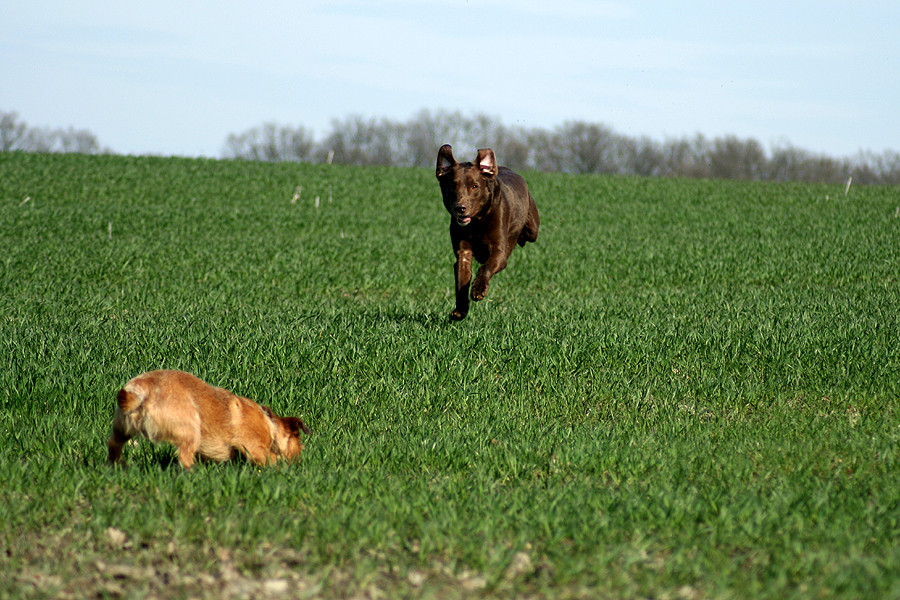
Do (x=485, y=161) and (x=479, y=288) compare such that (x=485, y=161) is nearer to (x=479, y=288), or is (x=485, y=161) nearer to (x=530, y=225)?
(x=479, y=288)

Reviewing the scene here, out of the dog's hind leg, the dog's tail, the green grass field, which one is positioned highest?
the dog's hind leg

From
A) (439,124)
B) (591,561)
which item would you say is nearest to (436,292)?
(591,561)

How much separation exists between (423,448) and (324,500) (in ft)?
4.01

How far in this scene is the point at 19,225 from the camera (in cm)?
2131

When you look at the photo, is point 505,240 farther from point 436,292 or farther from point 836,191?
point 836,191

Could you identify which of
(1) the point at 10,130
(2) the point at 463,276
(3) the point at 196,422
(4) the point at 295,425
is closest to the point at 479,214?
(2) the point at 463,276

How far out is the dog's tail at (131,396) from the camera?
4.55 m

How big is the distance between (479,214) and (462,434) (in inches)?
130

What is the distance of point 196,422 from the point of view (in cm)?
480

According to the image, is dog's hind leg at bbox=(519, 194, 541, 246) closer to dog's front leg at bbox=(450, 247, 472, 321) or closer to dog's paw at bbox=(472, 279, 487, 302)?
dog's front leg at bbox=(450, 247, 472, 321)

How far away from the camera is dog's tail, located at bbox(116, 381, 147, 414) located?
14.9 ft

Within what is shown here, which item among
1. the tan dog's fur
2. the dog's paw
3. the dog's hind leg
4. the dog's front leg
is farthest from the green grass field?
the dog's hind leg

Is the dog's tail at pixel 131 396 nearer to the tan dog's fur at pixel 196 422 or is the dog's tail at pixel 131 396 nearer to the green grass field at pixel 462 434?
the tan dog's fur at pixel 196 422

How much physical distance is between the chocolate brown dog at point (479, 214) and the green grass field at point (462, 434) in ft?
2.76
